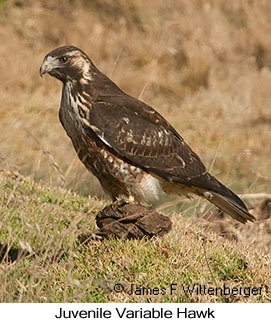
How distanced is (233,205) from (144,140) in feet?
2.61

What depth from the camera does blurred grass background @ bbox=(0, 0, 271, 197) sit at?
11367 millimetres

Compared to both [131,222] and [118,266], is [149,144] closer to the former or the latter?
[131,222]

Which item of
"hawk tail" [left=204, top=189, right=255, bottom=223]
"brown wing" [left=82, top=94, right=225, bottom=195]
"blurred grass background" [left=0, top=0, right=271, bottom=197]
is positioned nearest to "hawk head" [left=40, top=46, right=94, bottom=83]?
"brown wing" [left=82, top=94, right=225, bottom=195]

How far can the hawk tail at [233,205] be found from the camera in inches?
264

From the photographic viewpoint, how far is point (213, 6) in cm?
1501

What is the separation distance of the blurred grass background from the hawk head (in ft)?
11.9

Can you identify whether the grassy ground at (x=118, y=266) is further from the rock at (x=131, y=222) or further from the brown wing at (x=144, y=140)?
the brown wing at (x=144, y=140)

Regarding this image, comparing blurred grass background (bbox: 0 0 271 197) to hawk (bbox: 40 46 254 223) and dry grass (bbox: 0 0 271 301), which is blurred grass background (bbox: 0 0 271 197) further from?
hawk (bbox: 40 46 254 223)

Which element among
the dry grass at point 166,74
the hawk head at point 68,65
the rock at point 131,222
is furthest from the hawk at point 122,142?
the dry grass at point 166,74

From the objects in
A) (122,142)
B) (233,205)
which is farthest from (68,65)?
(233,205)

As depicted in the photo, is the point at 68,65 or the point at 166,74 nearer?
the point at 68,65

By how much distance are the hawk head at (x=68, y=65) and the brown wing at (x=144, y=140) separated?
0.88ft

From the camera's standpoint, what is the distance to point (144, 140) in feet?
22.0
